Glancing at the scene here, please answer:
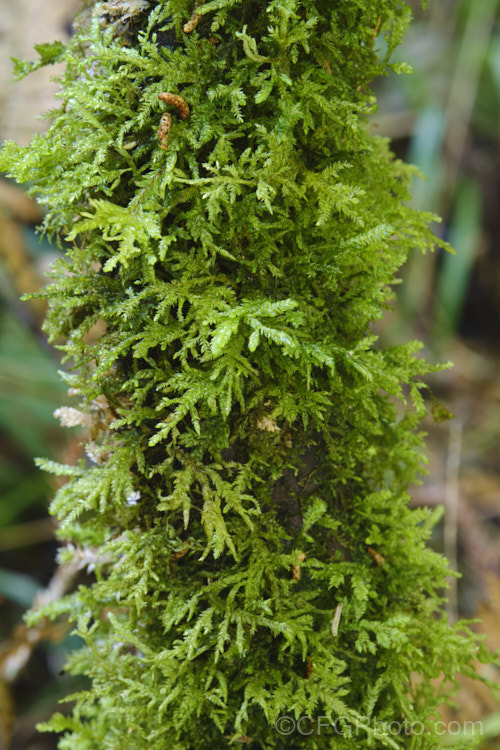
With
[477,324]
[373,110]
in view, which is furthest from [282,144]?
[477,324]

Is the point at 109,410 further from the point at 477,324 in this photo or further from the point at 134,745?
the point at 477,324

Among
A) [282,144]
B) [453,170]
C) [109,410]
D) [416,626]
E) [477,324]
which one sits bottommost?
[416,626]

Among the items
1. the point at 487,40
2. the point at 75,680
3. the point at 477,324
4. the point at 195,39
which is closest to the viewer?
the point at 195,39

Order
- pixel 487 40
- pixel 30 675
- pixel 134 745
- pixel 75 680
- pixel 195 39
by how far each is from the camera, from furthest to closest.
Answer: pixel 487 40 < pixel 30 675 < pixel 75 680 < pixel 134 745 < pixel 195 39

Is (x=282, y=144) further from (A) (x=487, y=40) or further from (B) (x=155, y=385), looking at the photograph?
(A) (x=487, y=40)

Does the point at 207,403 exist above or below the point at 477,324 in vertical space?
below

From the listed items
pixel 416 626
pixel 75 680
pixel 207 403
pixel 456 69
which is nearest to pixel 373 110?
pixel 207 403

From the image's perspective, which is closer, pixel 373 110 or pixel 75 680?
pixel 373 110
